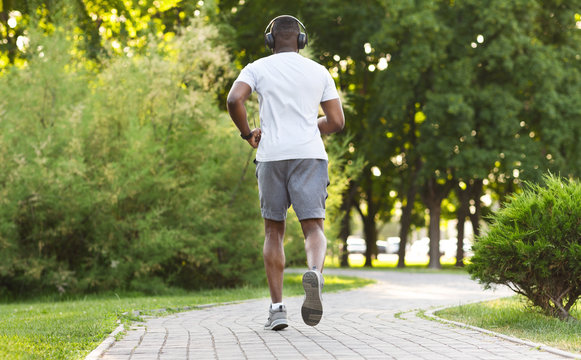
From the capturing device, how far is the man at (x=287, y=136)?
595cm

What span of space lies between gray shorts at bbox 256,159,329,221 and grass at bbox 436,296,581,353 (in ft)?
6.37

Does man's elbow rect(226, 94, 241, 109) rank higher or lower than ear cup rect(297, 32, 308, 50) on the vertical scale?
lower

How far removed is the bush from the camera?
7133 mm

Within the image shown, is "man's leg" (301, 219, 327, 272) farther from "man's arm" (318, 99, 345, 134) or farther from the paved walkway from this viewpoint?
"man's arm" (318, 99, 345, 134)

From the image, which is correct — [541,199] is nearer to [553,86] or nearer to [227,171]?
[227,171]

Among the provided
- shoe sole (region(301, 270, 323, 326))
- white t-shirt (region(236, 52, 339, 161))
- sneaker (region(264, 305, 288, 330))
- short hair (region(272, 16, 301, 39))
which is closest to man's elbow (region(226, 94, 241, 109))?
white t-shirt (region(236, 52, 339, 161))

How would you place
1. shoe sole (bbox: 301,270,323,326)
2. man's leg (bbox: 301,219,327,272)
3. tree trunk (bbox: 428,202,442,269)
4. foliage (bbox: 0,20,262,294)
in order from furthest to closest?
tree trunk (bbox: 428,202,442,269)
foliage (bbox: 0,20,262,294)
man's leg (bbox: 301,219,327,272)
shoe sole (bbox: 301,270,323,326)

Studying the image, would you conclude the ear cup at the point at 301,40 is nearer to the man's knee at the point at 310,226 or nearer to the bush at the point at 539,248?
the man's knee at the point at 310,226

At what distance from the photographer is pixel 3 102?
532 inches

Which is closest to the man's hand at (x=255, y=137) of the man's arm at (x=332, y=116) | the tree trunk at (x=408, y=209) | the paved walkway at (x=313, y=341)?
the man's arm at (x=332, y=116)

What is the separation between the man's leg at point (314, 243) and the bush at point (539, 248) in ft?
7.09

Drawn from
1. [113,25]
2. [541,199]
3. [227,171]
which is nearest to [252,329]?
[541,199]

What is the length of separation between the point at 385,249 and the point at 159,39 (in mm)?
64046

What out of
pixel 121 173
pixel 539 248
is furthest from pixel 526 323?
pixel 121 173
